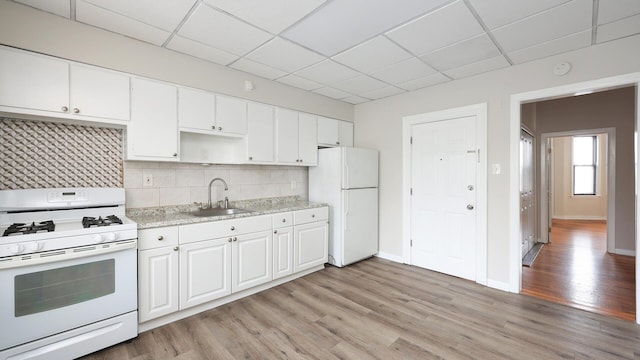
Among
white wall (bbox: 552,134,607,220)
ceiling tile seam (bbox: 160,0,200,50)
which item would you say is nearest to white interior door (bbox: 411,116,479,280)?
ceiling tile seam (bbox: 160,0,200,50)

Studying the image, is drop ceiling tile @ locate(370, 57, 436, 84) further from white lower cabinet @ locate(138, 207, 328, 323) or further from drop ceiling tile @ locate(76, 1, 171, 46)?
drop ceiling tile @ locate(76, 1, 171, 46)

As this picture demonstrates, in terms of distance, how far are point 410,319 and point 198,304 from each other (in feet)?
6.35

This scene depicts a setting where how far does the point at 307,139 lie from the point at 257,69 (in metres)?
1.12

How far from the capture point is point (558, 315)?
8.51 ft

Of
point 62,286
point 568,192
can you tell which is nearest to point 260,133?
point 62,286

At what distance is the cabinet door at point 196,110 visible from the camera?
274 cm

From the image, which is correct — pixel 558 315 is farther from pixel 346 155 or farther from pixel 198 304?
pixel 198 304

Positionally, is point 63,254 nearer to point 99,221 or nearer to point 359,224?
point 99,221

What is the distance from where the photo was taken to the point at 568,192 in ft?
25.5

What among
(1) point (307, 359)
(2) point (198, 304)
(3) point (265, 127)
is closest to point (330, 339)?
(1) point (307, 359)

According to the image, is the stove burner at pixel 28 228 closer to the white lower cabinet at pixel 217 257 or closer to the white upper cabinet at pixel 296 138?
the white lower cabinet at pixel 217 257

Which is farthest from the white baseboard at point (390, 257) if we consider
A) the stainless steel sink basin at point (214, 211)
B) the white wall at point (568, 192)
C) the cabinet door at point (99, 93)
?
the white wall at point (568, 192)

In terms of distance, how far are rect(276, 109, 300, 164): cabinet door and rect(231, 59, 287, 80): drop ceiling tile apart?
430 mm

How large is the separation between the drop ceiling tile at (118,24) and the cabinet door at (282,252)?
7.08 feet
